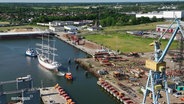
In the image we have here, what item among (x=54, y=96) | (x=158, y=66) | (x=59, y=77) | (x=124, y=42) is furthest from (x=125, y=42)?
(x=158, y=66)

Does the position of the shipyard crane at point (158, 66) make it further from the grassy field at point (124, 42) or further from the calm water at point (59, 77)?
the grassy field at point (124, 42)

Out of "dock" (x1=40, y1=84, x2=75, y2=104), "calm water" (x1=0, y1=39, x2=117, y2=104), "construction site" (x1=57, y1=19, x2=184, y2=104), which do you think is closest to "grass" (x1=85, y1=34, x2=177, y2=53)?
"construction site" (x1=57, y1=19, x2=184, y2=104)

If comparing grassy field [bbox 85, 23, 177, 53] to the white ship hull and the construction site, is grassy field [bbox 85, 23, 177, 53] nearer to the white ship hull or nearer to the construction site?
the construction site

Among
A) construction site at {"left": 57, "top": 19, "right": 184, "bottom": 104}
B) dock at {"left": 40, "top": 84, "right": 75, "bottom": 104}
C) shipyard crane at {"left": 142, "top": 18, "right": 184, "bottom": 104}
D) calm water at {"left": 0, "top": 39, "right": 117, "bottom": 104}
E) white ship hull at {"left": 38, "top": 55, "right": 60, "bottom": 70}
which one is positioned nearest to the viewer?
shipyard crane at {"left": 142, "top": 18, "right": 184, "bottom": 104}

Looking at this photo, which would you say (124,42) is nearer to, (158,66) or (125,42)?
(125,42)

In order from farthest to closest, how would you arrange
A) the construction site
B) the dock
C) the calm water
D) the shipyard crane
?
the calm water < the dock < the construction site < the shipyard crane

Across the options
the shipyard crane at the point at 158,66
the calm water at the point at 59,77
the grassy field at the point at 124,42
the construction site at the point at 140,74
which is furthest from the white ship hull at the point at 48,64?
the shipyard crane at the point at 158,66

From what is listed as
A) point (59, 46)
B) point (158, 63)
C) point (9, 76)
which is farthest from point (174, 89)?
point (59, 46)
